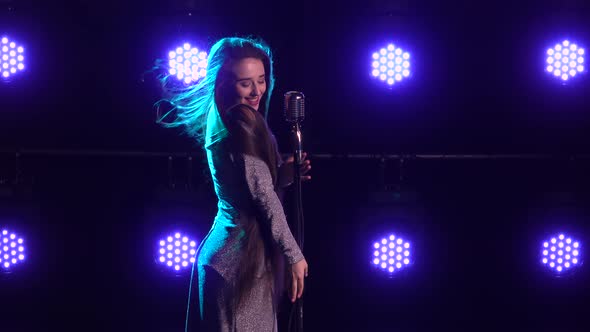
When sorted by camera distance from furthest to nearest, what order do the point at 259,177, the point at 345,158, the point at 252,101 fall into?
the point at 345,158 → the point at 252,101 → the point at 259,177

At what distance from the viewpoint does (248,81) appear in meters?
2.30

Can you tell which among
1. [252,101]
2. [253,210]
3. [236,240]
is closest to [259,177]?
[253,210]

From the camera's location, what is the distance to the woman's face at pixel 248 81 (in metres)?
2.29

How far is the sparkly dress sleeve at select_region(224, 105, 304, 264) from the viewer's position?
211 cm

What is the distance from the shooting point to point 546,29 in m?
3.51

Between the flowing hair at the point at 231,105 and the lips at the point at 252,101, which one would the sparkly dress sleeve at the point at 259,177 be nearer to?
the flowing hair at the point at 231,105

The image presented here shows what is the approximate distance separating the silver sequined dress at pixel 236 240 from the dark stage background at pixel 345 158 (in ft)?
Answer: 3.60

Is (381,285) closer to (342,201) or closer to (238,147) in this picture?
(342,201)

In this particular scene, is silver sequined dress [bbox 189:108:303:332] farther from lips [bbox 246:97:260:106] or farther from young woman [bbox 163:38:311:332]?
lips [bbox 246:97:260:106]

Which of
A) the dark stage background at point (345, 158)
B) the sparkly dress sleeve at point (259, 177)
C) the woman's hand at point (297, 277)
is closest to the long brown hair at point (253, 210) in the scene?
the sparkly dress sleeve at point (259, 177)

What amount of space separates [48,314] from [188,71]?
1.52 meters

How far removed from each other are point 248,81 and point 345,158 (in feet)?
4.15

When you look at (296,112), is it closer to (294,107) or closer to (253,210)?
(294,107)

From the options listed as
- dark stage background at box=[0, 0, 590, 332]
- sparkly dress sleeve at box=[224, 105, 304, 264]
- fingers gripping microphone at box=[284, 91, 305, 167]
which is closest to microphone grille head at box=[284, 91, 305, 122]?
fingers gripping microphone at box=[284, 91, 305, 167]
